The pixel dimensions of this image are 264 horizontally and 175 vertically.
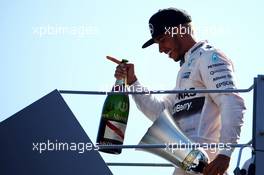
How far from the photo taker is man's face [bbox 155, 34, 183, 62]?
516cm

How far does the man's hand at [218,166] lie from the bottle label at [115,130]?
0.63m

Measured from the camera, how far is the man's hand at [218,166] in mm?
4258

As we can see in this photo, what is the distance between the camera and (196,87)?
4.86m

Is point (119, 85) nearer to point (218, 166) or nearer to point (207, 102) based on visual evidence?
point (207, 102)

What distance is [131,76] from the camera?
5.07 metres

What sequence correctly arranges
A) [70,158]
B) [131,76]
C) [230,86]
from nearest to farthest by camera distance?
1. [70,158]
2. [230,86]
3. [131,76]

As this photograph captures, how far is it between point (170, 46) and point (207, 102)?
0.54 metres

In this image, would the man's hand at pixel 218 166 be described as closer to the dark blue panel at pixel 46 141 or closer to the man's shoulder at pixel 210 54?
the dark blue panel at pixel 46 141

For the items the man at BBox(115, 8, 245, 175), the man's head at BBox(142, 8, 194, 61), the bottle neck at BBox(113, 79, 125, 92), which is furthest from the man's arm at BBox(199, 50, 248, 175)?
the bottle neck at BBox(113, 79, 125, 92)

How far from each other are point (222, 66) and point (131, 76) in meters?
0.55

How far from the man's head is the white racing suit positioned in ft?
0.37

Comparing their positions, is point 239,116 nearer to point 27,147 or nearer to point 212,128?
point 212,128

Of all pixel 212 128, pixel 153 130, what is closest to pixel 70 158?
pixel 153 130

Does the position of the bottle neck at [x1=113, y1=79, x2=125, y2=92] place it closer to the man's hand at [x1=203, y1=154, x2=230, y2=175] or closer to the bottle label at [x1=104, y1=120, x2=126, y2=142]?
the bottle label at [x1=104, y1=120, x2=126, y2=142]
